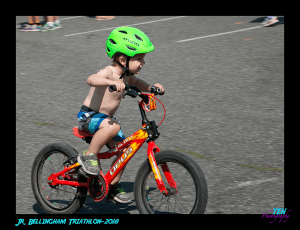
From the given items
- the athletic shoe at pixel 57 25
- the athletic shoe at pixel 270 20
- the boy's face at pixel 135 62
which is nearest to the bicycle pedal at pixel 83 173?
the boy's face at pixel 135 62

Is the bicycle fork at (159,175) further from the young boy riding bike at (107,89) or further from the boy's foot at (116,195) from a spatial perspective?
the boy's foot at (116,195)

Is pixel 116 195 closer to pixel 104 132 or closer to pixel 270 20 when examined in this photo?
pixel 104 132

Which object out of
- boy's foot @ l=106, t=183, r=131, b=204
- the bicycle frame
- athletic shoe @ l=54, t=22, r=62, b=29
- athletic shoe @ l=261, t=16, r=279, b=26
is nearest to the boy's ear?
the bicycle frame

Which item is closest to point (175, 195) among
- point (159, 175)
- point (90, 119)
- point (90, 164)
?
point (159, 175)

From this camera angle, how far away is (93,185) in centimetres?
427

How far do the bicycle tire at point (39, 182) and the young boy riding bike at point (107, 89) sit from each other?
23 centimetres

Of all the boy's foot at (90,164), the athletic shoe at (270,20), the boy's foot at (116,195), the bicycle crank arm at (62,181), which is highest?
the athletic shoe at (270,20)

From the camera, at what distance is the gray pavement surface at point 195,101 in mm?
5056

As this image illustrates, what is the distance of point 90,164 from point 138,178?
1.55ft

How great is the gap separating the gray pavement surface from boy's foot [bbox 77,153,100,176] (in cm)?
58

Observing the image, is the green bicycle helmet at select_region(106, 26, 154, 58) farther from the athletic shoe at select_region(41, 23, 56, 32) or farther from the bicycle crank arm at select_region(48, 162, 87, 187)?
the athletic shoe at select_region(41, 23, 56, 32)
